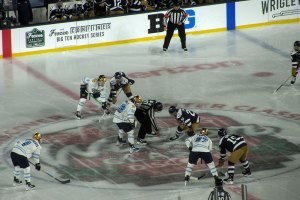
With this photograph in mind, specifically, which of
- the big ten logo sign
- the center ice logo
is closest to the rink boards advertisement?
the big ten logo sign

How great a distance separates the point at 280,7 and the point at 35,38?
802 cm

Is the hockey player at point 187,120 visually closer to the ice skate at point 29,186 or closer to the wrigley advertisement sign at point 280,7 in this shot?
the ice skate at point 29,186

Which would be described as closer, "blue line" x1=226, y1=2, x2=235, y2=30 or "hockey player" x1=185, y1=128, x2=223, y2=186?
"hockey player" x1=185, y1=128, x2=223, y2=186

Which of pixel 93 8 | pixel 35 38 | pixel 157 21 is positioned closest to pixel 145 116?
pixel 35 38

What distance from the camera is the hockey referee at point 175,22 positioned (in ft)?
82.2

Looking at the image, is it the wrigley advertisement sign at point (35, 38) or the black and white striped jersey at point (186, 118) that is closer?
the black and white striped jersey at point (186, 118)

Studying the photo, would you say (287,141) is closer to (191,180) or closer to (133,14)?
(191,180)

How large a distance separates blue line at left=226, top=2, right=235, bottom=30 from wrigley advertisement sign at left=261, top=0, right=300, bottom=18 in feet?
3.36

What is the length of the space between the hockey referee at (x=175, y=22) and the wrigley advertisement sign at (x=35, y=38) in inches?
137

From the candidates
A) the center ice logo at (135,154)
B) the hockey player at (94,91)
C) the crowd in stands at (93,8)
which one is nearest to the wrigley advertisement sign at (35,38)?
the crowd in stands at (93,8)

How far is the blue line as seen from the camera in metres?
27.5

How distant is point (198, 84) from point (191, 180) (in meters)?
6.72

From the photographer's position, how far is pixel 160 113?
19781mm

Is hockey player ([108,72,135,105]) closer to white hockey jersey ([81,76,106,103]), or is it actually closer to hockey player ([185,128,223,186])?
white hockey jersey ([81,76,106,103])
